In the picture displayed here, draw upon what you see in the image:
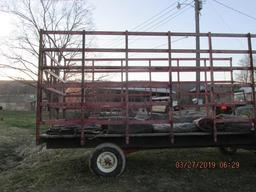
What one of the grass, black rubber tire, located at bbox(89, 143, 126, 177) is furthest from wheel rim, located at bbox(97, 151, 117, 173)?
the grass

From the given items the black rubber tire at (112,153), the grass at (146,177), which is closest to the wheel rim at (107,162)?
the black rubber tire at (112,153)

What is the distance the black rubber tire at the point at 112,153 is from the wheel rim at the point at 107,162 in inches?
1.5

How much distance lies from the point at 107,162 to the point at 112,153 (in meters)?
0.20

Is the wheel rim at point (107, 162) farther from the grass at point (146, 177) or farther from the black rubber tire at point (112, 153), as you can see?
the grass at point (146, 177)

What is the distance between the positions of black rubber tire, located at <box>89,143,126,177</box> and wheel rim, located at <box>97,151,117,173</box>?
0.13 ft

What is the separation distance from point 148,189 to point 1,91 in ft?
224

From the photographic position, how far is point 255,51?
6.66m

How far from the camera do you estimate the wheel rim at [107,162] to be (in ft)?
19.7

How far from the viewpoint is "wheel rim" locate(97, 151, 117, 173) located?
19.7ft

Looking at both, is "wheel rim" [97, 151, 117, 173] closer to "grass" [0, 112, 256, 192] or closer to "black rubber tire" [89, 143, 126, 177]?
"black rubber tire" [89, 143, 126, 177]

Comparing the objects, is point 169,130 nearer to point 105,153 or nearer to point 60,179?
point 105,153

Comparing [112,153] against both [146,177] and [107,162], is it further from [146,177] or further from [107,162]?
[146,177]

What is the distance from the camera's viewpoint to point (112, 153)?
6.05 metres

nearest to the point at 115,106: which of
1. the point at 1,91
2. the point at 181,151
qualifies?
the point at 181,151
